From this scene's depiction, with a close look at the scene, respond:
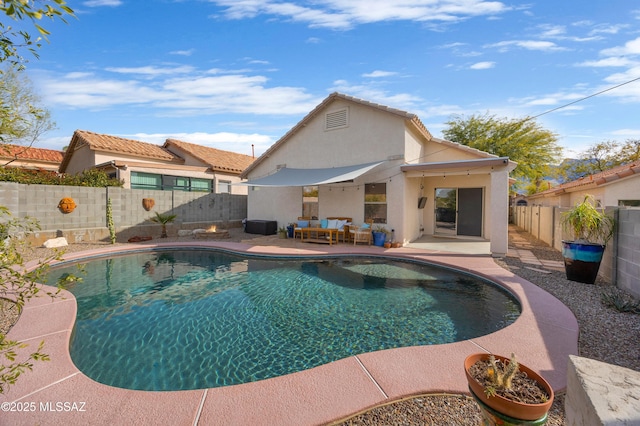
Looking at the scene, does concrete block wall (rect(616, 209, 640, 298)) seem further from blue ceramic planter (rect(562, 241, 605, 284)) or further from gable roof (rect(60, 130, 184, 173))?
gable roof (rect(60, 130, 184, 173))

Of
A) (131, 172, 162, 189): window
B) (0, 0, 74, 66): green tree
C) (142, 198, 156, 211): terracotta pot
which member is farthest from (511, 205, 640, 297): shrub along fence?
(131, 172, 162, 189): window

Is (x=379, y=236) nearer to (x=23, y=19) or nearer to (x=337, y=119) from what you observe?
(x=337, y=119)

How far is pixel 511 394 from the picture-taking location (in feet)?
Result: 8.60

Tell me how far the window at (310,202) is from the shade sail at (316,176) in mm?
1319

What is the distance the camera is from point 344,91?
1630 cm

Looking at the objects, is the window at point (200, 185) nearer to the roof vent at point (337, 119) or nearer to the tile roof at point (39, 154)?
the roof vent at point (337, 119)

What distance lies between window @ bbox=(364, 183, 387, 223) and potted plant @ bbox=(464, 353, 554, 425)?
42.0ft

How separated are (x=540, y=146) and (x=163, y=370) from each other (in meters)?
34.9

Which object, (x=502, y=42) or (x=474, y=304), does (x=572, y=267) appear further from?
(x=502, y=42)

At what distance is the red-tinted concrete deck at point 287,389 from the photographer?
341 cm

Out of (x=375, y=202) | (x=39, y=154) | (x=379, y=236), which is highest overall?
(x=39, y=154)

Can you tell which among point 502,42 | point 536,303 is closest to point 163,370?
point 536,303

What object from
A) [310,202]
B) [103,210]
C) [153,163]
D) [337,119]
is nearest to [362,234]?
[310,202]

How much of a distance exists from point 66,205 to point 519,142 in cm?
3647
